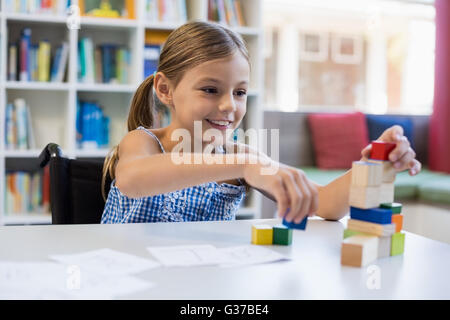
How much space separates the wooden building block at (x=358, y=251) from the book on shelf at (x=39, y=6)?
2.42 metres

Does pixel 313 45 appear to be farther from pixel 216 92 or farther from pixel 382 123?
pixel 216 92

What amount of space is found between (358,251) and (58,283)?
1.33 feet

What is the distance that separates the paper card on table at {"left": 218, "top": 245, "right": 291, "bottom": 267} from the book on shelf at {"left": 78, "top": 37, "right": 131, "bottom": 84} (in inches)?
90.0

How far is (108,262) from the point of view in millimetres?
726

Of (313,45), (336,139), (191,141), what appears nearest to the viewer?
(191,141)

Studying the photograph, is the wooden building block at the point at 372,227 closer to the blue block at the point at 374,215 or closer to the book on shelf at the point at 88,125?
the blue block at the point at 374,215

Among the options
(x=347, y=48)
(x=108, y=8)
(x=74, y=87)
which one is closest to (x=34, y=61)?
(x=74, y=87)

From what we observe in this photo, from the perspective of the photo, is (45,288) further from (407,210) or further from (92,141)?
(407,210)

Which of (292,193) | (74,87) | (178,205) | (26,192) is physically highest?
(74,87)

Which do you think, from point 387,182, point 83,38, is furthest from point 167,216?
point 83,38

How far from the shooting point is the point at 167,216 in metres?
1.23

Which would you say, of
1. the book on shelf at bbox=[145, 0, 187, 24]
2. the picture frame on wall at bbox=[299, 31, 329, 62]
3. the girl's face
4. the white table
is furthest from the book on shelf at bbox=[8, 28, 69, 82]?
the picture frame on wall at bbox=[299, 31, 329, 62]

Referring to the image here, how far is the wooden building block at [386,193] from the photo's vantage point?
816 mm

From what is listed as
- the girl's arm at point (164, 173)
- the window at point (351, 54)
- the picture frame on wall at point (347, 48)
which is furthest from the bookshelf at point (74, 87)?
the picture frame on wall at point (347, 48)
